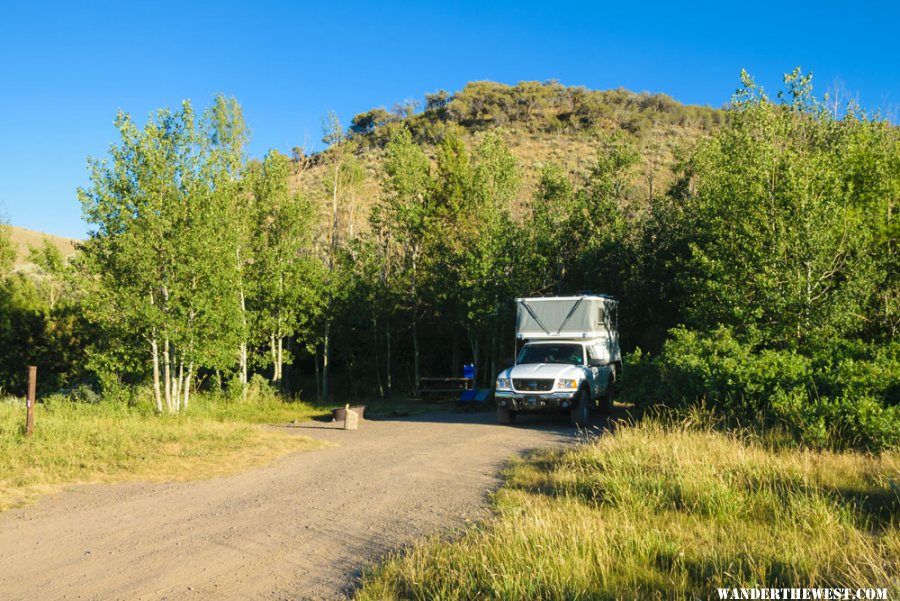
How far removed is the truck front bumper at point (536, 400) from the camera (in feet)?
50.2

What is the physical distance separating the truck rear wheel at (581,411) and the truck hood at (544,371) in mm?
508

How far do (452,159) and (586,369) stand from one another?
72.1ft

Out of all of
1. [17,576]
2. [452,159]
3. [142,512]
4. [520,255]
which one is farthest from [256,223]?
[17,576]

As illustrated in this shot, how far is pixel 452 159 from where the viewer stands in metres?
35.9

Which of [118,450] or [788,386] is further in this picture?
[788,386]

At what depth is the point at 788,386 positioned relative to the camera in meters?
12.0

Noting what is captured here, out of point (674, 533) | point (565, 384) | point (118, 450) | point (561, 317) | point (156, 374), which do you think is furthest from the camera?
point (156, 374)

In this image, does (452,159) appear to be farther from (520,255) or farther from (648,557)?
(648,557)

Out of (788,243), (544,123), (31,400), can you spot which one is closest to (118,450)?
(31,400)

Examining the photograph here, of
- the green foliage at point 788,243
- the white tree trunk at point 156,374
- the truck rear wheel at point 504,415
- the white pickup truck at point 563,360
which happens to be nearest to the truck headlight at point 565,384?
the white pickup truck at point 563,360

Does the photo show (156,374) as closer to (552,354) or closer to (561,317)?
(552,354)

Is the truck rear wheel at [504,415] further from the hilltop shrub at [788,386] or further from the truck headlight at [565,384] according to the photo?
the hilltop shrub at [788,386]

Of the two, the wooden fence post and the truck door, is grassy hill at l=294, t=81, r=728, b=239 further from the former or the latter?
the wooden fence post

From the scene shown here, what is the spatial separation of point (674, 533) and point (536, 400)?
368 inches
